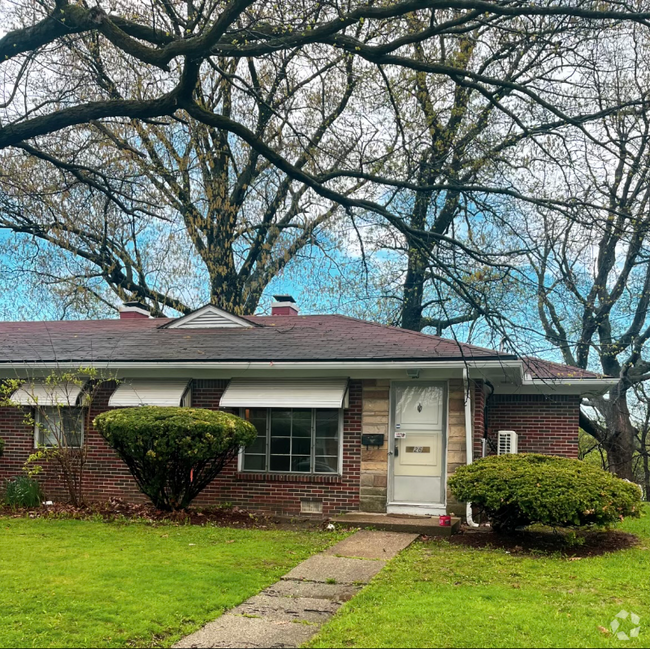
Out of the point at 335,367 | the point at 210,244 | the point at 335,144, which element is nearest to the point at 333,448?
the point at 335,367

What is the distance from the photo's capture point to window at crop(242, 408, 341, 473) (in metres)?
11.8

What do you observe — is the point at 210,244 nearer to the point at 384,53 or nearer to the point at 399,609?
the point at 384,53

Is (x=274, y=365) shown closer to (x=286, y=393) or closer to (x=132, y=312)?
(x=286, y=393)

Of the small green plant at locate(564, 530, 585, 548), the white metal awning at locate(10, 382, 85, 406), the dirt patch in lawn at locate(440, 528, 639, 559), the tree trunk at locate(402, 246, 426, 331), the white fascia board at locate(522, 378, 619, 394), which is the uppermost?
the tree trunk at locate(402, 246, 426, 331)

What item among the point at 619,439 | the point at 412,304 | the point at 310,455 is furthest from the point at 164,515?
the point at 619,439

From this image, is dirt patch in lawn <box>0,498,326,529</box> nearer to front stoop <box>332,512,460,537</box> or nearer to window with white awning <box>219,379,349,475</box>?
front stoop <box>332,512,460,537</box>

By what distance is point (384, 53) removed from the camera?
29.5 ft

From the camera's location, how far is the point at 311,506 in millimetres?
11664

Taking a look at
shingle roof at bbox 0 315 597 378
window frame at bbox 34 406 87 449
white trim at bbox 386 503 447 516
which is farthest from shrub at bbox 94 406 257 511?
white trim at bbox 386 503 447 516

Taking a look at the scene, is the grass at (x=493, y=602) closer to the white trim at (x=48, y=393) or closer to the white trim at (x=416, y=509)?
the white trim at (x=416, y=509)

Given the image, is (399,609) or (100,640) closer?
(100,640)

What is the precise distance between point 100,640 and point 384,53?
7.38 metres

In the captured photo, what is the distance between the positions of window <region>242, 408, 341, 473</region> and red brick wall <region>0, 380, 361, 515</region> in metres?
0.21

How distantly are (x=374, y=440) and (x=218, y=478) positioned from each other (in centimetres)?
283
